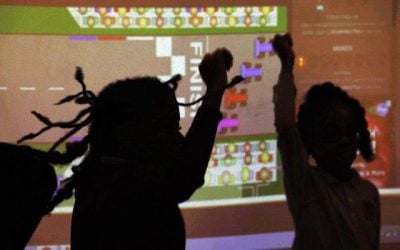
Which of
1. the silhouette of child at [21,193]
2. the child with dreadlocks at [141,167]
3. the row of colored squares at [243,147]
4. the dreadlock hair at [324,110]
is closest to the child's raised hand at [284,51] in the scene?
the dreadlock hair at [324,110]

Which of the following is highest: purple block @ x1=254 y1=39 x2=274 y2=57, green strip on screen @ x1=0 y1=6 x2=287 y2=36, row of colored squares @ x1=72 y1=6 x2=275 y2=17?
row of colored squares @ x1=72 y1=6 x2=275 y2=17

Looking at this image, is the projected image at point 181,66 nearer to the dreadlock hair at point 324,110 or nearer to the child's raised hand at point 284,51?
the dreadlock hair at point 324,110

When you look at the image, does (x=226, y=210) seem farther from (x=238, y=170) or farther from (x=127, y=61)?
(x=127, y=61)

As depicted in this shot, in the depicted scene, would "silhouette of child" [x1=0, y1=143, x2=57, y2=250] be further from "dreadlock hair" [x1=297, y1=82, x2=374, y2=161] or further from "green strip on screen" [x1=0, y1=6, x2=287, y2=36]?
"green strip on screen" [x1=0, y1=6, x2=287, y2=36]

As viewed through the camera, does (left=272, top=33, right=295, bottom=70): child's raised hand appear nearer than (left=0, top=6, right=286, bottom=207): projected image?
Yes

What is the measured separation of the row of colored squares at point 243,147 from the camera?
220cm

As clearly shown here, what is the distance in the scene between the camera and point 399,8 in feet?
7.83

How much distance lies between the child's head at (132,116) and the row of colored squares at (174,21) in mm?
835

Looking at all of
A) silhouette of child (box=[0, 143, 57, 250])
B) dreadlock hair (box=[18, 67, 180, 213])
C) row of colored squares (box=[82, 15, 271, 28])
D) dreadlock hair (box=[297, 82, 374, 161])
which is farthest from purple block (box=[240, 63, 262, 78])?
silhouette of child (box=[0, 143, 57, 250])

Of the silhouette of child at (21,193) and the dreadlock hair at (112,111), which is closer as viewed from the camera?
the silhouette of child at (21,193)

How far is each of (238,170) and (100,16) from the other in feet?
2.18

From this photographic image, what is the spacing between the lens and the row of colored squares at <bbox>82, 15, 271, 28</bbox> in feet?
6.84

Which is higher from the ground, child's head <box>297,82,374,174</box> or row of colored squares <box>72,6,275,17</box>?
row of colored squares <box>72,6,275,17</box>

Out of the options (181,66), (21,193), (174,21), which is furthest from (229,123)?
(21,193)
